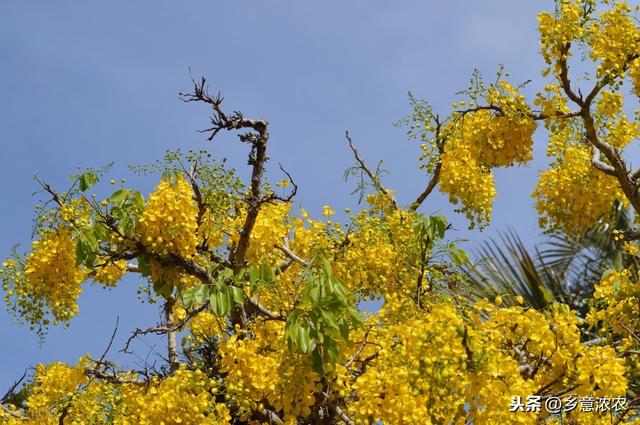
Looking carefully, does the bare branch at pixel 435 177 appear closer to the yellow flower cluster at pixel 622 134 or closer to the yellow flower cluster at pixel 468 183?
the yellow flower cluster at pixel 468 183

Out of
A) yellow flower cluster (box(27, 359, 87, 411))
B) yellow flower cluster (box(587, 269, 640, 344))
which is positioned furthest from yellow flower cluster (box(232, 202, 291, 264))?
yellow flower cluster (box(587, 269, 640, 344))

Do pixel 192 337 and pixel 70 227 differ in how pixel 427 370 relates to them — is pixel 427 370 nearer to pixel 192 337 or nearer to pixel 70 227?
pixel 192 337

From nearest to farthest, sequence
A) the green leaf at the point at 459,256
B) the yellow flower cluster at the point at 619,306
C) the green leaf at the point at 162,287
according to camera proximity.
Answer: the green leaf at the point at 459,256, the green leaf at the point at 162,287, the yellow flower cluster at the point at 619,306

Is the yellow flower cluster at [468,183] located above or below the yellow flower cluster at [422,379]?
above

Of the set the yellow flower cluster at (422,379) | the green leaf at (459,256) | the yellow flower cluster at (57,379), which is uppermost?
the yellow flower cluster at (57,379)

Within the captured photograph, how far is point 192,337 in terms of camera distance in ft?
17.0

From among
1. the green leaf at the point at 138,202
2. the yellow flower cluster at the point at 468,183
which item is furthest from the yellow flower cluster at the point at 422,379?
the yellow flower cluster at the point at 468,183

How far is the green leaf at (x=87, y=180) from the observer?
479cm

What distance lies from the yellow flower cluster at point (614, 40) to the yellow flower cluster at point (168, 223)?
8.68ft

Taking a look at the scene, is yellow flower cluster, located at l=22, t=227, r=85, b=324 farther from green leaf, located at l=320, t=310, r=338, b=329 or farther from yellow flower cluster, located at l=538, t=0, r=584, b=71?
yellow flower cluster, located at l=538, t=0, r=584, b=71

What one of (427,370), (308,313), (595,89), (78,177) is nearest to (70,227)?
(78,177)

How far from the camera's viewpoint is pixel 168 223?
14.9 feet

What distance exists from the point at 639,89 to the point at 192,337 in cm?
322

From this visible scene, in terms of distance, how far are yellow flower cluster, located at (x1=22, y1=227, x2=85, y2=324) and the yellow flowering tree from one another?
0.04ft
